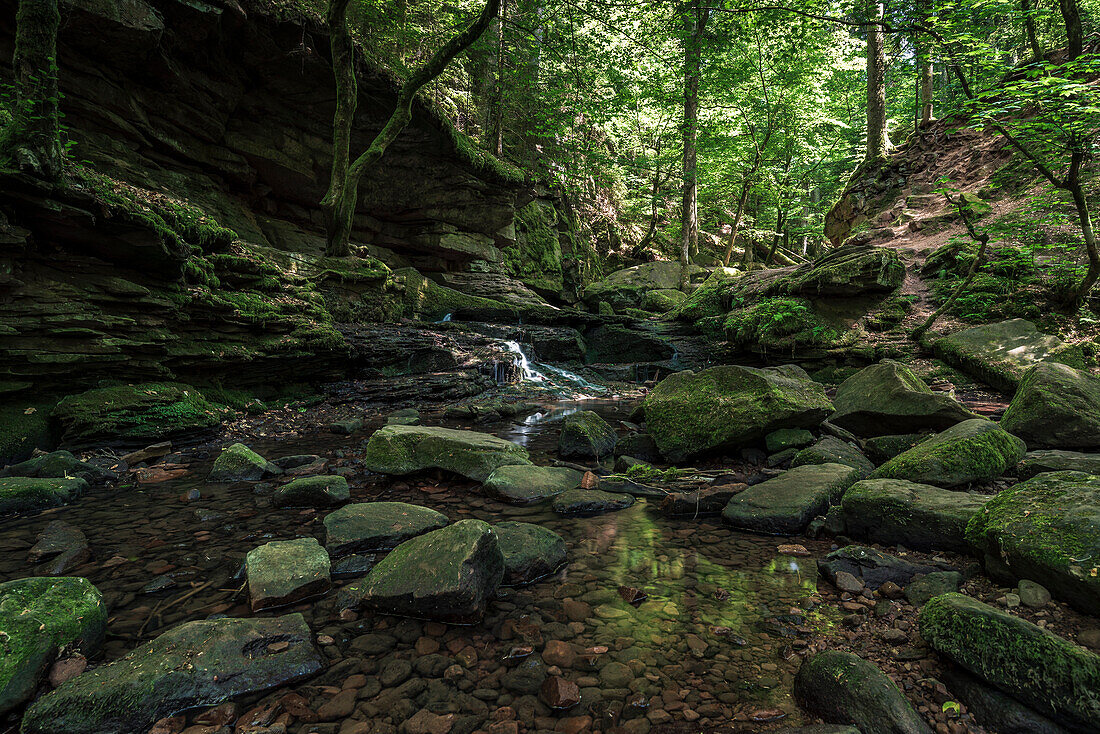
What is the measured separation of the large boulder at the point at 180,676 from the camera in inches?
73.0

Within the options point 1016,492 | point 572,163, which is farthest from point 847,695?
point 572,163

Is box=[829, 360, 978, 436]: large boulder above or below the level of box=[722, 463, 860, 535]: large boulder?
above

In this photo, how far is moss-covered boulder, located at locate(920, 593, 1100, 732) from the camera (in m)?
1.62

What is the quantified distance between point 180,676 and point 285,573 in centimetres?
89

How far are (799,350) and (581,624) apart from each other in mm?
10047

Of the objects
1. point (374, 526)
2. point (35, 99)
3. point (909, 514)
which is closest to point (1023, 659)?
point (909, 514)

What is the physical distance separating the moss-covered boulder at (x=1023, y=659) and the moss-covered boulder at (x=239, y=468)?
241 inches

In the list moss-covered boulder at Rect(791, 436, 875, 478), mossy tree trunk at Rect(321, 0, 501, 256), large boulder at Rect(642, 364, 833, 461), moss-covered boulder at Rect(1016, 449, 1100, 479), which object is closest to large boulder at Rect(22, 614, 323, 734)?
large boulder at Rect(642, 364, 833, 461)

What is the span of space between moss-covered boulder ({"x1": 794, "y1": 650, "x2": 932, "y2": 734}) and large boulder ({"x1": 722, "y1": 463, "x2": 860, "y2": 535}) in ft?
5.98

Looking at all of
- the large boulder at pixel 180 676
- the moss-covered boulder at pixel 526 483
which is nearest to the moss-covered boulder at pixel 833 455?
the moss-covered boulder at pixel 526 483

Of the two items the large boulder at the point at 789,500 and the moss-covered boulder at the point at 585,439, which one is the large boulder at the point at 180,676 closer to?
the large boulder at the point at 789,500

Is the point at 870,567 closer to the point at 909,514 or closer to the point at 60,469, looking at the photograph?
the point at 909,514

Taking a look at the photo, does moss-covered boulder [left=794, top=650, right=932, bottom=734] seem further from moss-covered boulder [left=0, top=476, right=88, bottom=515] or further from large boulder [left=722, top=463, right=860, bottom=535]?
moss-covered boulder [left=0, top=476, right=88, bottom=515]

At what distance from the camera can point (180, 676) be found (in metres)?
2.05
